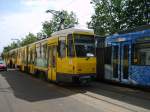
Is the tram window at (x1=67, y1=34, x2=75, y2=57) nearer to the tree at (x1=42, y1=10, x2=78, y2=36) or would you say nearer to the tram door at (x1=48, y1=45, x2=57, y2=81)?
the tram door at (x1=48, y1=45, x2=57, y2=81)

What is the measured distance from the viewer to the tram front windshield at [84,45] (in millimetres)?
18812

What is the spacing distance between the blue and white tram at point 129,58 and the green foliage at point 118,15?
18435 millimetres

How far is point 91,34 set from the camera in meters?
19.5

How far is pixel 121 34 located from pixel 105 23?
2518 centimetres

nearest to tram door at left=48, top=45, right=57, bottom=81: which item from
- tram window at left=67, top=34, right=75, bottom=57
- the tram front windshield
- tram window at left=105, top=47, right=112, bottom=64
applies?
tram window at left=67, top=34, right=75, bottom=57

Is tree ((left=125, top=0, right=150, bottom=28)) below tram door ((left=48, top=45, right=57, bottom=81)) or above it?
above

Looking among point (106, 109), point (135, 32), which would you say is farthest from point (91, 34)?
point (106, 109)

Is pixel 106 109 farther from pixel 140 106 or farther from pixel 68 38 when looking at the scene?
pixel 68 38

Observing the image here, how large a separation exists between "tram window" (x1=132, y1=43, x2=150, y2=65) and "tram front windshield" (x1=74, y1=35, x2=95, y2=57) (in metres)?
2.47

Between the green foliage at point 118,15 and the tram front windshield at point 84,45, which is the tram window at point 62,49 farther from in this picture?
the green foliage at point 118,15

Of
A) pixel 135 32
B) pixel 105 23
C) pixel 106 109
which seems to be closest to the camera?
pixel 106 109

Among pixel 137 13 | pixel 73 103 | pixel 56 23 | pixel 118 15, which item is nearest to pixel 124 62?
pixel 73 103

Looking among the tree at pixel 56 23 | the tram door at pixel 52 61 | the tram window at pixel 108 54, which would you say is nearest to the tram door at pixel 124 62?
the tram window at pixel 108 54

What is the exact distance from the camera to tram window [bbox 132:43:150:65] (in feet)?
55.0
